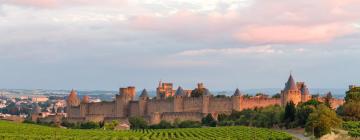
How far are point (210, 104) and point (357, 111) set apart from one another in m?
22.0

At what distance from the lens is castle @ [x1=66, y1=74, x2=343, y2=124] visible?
76.1 meters

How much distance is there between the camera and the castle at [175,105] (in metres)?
76.1

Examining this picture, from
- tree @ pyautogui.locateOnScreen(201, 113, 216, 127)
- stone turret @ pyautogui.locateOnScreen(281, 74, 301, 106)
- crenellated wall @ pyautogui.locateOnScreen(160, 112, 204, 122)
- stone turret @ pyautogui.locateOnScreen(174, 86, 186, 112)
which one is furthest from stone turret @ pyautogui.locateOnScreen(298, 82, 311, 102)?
stone turret @ pyautogui.locateOnScreen(174, 86, 186, 112)

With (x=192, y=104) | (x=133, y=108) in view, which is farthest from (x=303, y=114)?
(x=133, y=108)

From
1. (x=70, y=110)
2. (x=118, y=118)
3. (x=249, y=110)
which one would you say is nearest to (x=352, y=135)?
(x=249, y=110)

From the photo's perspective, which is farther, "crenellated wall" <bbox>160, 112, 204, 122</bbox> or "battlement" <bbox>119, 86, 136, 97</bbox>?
"battlement" <bbox>119, 86, 136, 97</bbox>

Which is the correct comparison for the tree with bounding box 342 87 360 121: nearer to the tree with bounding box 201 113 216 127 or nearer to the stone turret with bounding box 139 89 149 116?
the tree with bounding box 201 113 216 127

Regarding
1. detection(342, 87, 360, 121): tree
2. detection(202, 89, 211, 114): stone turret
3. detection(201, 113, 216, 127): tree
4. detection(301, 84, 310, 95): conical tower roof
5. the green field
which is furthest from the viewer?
detection(301, 84, 310, 95): conical tower roof

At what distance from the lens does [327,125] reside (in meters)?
45.8

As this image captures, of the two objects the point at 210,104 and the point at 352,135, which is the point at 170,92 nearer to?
the point at 210,104

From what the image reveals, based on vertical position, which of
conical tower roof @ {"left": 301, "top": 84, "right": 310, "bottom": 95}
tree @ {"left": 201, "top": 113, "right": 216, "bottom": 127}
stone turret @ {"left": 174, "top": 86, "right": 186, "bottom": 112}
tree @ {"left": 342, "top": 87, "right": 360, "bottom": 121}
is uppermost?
conical tower roof @ {"left": 301, "top": 84, "right": 310, "bottom": 95}

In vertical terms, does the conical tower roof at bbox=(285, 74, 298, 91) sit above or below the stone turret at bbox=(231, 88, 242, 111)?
above

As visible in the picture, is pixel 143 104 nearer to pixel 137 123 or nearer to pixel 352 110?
pixel 137 123

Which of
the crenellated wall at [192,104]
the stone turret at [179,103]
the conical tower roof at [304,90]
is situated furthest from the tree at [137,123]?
the conical tower roof at [304,90]
